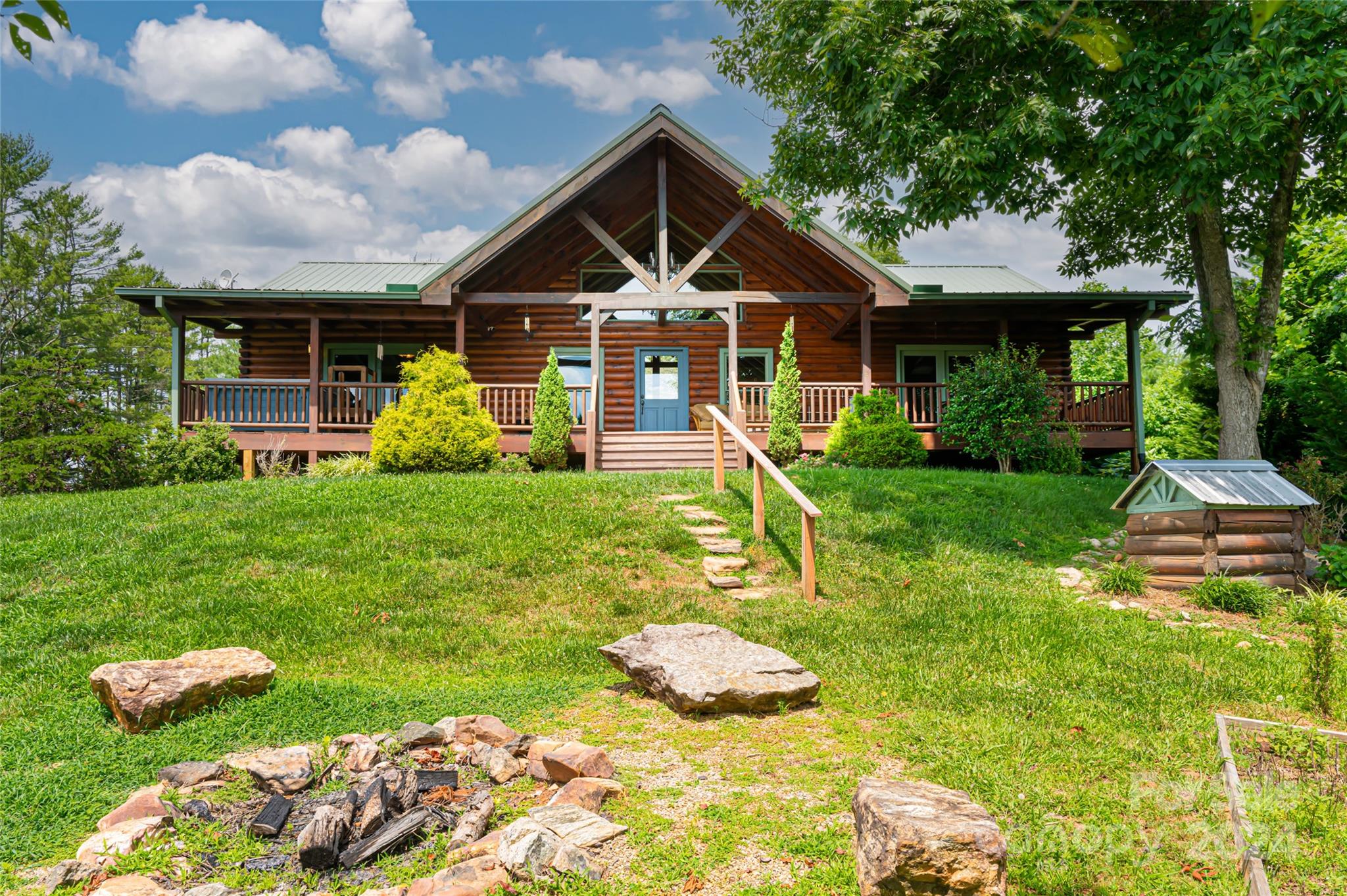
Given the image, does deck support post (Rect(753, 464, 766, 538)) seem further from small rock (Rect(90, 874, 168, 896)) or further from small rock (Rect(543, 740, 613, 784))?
small rock (Rect(90, 874, 168, 896))

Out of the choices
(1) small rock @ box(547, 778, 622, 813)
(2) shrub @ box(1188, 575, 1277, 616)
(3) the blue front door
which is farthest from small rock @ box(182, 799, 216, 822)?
(3) the blue front door

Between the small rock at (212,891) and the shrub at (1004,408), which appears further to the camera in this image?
the shrub at (1004,408)

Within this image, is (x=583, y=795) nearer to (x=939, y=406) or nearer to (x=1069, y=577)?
(x=1069, y=577)

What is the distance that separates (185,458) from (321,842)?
38.8 feet

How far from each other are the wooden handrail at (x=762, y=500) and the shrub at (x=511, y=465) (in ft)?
14.2

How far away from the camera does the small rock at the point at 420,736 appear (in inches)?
164

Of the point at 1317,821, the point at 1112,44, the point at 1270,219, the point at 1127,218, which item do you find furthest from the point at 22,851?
the point at 1127,218

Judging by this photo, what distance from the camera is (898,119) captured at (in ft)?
27.0

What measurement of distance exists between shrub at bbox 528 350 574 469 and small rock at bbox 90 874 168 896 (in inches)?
410

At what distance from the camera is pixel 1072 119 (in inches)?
361

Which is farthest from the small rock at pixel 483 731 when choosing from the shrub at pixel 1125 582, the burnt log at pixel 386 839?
the shrub at pixel 1125 582

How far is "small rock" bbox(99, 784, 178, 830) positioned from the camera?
349cm

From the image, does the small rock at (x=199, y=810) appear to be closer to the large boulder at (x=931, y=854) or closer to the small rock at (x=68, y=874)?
the small rock at (x=68, y=874)

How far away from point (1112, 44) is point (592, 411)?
40.8 feet
